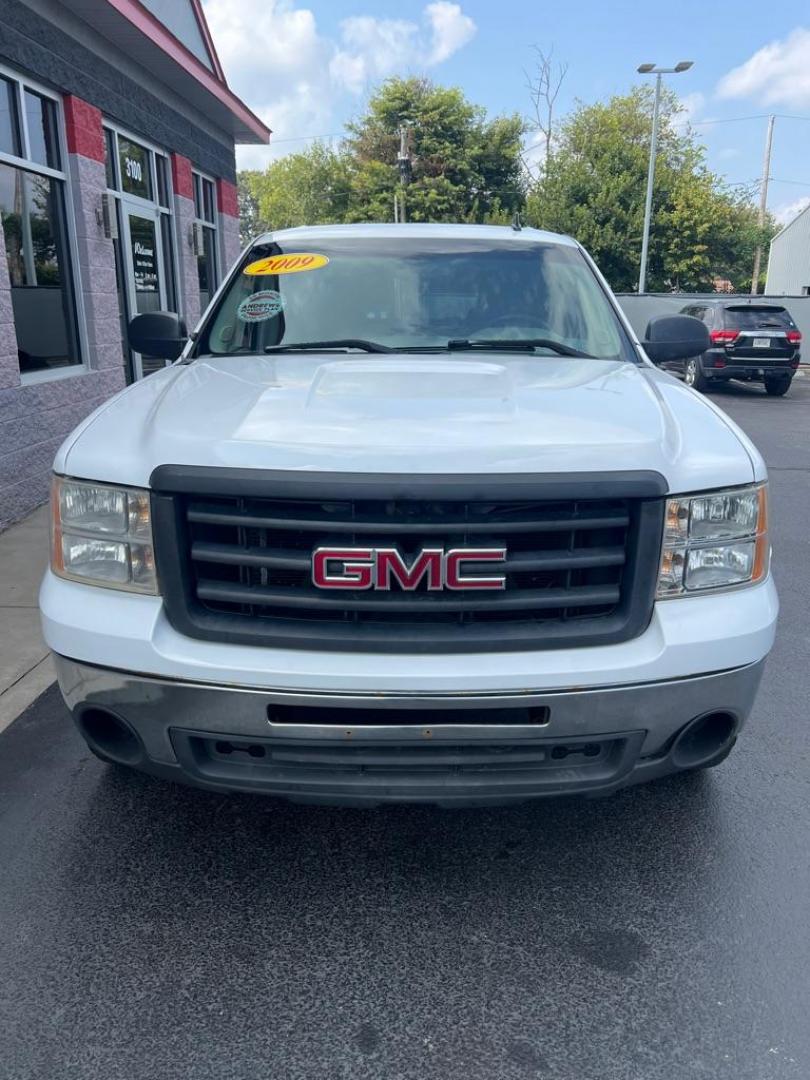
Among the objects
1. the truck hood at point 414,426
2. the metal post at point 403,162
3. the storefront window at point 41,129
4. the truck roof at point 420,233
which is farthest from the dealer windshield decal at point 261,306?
the metal post at point 403,162

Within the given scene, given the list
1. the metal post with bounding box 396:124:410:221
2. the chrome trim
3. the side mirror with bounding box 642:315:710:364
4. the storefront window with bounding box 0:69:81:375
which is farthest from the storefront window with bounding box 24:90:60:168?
the metal post with bounding box 396:124:410:221

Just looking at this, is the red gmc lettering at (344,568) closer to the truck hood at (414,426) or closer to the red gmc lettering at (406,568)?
the red gmc lettering at (406,568)

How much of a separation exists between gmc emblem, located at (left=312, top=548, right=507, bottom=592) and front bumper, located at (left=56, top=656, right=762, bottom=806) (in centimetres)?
27

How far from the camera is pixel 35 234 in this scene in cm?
734

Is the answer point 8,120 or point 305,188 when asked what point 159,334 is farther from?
point 305,188

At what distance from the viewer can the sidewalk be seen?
3865 millimetres

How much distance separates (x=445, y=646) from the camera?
2.19m

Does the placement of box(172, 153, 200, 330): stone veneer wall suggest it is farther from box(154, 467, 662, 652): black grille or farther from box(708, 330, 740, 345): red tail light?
box(708, 330, 740, 345): red tail light

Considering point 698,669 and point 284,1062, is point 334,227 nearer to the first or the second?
point 698,669

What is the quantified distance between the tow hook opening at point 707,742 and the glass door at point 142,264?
7.81 metres

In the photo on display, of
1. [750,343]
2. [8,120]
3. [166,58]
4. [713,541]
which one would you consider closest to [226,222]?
[166,58]

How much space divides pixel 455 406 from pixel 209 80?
920 cm

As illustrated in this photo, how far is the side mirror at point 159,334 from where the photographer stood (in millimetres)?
3811

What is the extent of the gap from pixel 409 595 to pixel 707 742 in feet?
3.11
